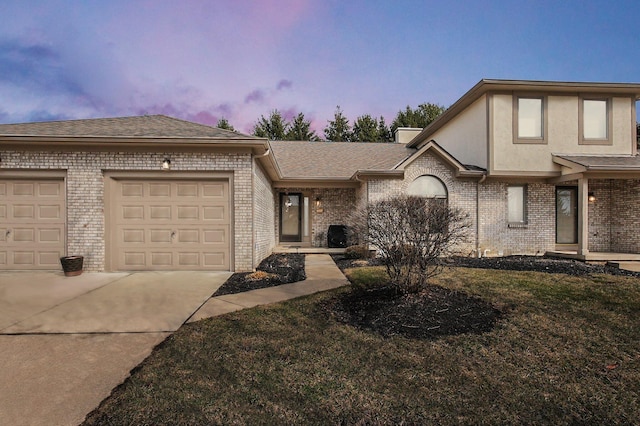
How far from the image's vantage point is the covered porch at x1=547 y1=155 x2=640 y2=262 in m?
10.5

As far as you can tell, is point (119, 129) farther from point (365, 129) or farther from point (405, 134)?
point (365, 129)

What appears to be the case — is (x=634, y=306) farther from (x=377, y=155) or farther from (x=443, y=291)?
(x=377, y=155)

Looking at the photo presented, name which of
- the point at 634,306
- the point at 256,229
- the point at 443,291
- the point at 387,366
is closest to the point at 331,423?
the point at 387,366

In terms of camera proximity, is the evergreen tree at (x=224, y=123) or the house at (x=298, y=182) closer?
the house at (x=298, y=182)

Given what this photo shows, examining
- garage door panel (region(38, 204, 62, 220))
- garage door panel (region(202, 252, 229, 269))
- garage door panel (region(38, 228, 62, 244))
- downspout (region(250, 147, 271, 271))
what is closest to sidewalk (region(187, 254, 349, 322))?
downspout (region(250, 147, 271, 271))

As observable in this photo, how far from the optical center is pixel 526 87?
10.8 meters

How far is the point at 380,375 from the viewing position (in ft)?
9.56

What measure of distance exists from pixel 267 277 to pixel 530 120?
10800 millimetres

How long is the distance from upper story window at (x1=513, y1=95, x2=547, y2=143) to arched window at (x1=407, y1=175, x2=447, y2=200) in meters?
3.03

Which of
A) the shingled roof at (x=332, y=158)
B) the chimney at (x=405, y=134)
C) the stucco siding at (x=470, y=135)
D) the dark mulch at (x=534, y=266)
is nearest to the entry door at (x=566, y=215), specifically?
the dark mulch at (x=534, y=266)

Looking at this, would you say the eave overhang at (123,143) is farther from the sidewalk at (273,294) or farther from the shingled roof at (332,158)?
the shingled roof at (332,158)

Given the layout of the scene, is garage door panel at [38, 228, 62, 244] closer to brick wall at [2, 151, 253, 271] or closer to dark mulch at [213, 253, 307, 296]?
brick wall at [2, 151, 253, 271]

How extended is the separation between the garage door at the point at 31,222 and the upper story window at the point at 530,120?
14.3 meters

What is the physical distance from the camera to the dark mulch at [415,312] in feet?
13.4
